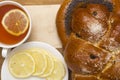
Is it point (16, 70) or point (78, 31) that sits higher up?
point (78, 31)

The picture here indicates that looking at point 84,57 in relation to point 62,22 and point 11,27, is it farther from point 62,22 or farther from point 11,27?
point 11,27

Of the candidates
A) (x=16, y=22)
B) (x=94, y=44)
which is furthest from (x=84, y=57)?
(x=16, y=22)

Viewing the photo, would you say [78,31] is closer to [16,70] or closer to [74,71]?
[74,71]

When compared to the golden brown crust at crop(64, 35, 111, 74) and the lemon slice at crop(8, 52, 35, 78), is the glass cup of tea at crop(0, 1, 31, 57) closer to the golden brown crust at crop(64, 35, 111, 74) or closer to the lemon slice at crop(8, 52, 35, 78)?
the lemon slice at crop(8, 52, 35, 78)

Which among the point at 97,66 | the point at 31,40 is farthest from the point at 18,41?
the point at 97,66

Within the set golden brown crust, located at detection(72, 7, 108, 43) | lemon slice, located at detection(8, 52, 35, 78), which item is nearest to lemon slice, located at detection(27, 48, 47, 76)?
lemon slice, located at detection(8, 52, 35, 78)
